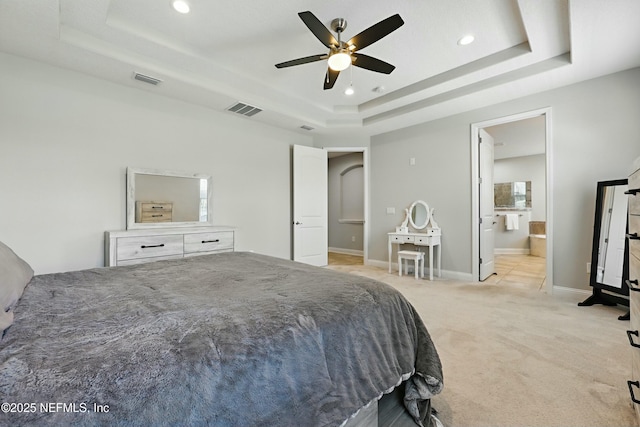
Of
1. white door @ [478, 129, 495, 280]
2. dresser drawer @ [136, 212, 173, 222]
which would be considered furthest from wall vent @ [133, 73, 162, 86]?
white door @ [478, 129, 495, 280]

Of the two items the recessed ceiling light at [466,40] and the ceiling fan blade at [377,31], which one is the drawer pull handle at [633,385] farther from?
the recessed ceiling light at [466,40]

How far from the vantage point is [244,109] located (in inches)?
154

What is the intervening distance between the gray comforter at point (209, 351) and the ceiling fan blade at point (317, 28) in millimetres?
1844

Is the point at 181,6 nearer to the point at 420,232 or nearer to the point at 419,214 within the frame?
the point at 419,214

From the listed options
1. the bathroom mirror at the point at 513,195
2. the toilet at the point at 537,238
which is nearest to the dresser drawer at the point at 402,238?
the toilet at the point at 537,238

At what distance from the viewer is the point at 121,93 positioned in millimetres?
3152

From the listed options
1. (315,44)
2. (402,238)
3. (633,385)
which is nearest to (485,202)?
(402,238)

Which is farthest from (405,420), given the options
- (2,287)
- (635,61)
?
(635,61)

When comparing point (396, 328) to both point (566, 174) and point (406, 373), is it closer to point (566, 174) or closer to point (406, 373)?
point (406, 373)

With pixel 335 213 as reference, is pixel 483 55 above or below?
above

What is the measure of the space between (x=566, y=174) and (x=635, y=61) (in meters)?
1.21

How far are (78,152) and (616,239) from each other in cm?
567

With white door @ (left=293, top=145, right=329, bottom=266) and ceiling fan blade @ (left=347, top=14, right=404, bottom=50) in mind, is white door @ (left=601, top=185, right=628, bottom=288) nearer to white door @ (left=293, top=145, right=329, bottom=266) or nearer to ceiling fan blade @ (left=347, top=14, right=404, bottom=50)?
ceiling fan blade @ (left=347, top=14, right=404, bottom=50)

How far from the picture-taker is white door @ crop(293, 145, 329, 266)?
4832 millimetres
